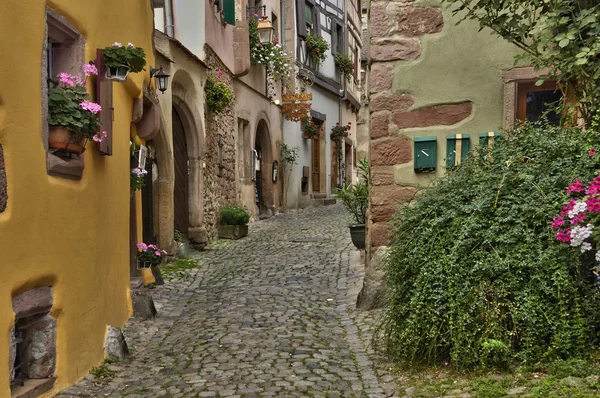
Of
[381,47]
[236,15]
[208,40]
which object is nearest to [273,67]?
[236,15]

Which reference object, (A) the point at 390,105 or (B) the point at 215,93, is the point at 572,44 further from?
(B) the point at 215,93

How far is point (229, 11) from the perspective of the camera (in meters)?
12.5

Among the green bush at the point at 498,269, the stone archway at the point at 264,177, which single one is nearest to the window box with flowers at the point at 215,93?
the stone archway at the point at 264,177

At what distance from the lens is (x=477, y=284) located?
3.82 metres

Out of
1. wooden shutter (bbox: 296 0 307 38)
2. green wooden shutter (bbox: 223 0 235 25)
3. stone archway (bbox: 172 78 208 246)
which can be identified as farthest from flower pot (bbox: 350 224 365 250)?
wooden shutter (bbox: 296 0 307 38)

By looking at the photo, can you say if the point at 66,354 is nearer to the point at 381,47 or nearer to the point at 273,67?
the point at 381,47

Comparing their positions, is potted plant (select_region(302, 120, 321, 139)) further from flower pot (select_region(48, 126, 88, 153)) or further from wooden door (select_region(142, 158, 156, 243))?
flower pot (select_region(48, 126, 88, 153))

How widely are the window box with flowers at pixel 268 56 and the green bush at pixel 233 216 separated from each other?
14.7 feet

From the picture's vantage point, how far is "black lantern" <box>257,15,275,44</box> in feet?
47.7

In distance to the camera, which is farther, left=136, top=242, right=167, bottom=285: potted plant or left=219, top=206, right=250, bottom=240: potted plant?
left=219, top=206, right=250, bottom=240: potted plant

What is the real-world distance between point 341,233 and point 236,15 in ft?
16.5

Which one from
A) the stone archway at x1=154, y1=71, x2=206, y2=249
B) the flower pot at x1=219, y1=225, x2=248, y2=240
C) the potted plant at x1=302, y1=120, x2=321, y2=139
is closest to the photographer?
the stone archway at x1=154, y1=71, x2=206, y2=249

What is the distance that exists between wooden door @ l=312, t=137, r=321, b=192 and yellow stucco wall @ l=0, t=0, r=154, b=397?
1581cm

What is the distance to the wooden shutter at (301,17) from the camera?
1903 cm
